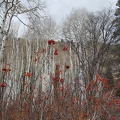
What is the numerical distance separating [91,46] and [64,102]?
540 centimetres

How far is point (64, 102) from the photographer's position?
3750mm

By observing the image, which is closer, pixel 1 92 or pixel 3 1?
pixel 1 92


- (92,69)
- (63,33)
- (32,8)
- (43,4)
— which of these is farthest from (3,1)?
(63,33)

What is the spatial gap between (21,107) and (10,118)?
1.77 metres

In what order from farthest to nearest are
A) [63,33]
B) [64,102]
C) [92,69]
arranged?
[63,33] < [92,69] < [64,102]

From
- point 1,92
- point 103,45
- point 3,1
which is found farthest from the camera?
point 3,1

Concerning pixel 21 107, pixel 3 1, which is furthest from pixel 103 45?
pixel 21 107

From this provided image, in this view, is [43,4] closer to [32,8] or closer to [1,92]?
[32,8]

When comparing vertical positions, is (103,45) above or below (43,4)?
below

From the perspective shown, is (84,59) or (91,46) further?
(91,46)

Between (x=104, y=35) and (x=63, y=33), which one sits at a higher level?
(x=63, y=33)

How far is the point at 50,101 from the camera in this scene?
13.1 feet

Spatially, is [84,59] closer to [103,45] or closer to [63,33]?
[103,45]

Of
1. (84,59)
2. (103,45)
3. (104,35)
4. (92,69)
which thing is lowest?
(92,69)
